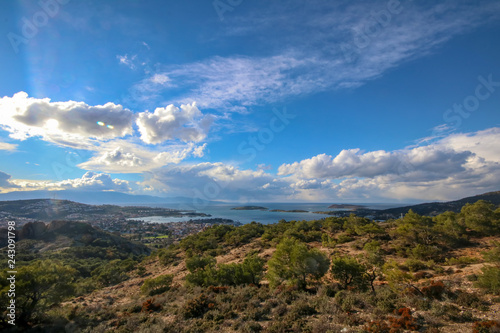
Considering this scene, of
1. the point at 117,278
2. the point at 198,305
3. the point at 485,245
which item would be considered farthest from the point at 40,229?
the point at 485,245

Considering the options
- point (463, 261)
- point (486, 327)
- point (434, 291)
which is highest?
point (486, 327)

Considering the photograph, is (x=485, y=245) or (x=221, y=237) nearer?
(x=485, y=245)

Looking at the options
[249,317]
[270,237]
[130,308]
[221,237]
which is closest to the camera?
[249,317]

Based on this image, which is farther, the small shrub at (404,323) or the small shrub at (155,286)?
the small shrub at (155,286)

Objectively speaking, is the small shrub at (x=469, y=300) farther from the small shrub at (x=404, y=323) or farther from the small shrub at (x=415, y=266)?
the small shrub at (x=415, y=266)

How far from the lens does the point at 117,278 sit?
29.1 metres

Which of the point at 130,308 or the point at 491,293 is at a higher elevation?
the point at 491,293

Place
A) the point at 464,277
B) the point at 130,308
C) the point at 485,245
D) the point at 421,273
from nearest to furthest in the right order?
1. the point at 464,277
2. the point at 130,308
3. the point at 421,273
4. the point at 485,245

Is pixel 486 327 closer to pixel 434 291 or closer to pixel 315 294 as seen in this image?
pixel 434 291

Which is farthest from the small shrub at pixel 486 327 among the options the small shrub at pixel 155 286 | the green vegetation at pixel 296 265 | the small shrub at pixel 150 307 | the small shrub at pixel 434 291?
the small shrub at pixel 155 286

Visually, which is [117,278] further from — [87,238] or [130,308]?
[87,238]

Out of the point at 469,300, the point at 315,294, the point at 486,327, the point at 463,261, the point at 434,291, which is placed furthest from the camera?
the point at 463,261

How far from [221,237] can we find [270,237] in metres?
14.1

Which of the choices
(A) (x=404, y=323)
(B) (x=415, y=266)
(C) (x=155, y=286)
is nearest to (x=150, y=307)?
(C) (x=155, y=286)
